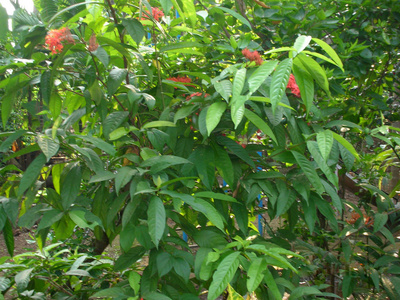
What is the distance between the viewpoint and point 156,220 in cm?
91

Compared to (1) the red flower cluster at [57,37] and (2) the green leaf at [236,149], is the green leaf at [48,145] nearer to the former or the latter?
(1) the red flower cluster at [57,37]

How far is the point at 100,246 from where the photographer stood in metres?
2.04

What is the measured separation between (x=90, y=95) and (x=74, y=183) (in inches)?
12.2

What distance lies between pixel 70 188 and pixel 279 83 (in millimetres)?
677

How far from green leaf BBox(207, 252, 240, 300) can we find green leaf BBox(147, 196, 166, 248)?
157 mm

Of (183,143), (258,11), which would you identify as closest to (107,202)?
(183,143)

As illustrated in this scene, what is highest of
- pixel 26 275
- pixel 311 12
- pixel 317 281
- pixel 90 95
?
pixel 311 12

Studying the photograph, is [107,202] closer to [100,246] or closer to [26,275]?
[26,275]

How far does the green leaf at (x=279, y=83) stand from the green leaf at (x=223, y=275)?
1.26ft

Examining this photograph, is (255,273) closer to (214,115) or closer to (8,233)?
(214,115)

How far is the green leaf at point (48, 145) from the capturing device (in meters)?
0.97

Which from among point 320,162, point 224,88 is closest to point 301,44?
point 224,88

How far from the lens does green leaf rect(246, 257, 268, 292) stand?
0.86 m

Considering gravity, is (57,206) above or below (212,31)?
below
